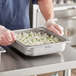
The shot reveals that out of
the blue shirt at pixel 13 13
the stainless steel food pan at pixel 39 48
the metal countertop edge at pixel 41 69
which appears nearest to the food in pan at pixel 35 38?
the stainless steel food pan at pixel 39 48

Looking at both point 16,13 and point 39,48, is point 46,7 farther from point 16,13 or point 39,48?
point 39,48

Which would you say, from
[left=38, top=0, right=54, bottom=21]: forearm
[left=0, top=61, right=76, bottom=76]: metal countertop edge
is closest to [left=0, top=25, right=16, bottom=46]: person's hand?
[left=0, top=61, right=76, bottom=76]: metal countertop edge

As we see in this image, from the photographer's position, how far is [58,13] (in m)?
4.18

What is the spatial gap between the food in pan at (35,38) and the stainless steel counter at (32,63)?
92mm

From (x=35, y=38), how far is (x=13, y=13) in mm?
538

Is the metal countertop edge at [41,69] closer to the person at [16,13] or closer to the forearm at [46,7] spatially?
the person at [16,13]

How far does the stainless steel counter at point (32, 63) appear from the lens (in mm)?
1641

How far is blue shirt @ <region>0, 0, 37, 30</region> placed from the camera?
7.67 feet

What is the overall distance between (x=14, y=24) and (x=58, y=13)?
1.84 meters

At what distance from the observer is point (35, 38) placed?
1.95 meters

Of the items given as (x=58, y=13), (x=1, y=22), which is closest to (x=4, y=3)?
(x=1, y=22)

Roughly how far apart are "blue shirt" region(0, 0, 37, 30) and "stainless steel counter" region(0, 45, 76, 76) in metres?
0.52

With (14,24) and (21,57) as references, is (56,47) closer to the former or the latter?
(21,57)

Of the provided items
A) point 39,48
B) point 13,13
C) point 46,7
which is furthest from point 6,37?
point 46,7
